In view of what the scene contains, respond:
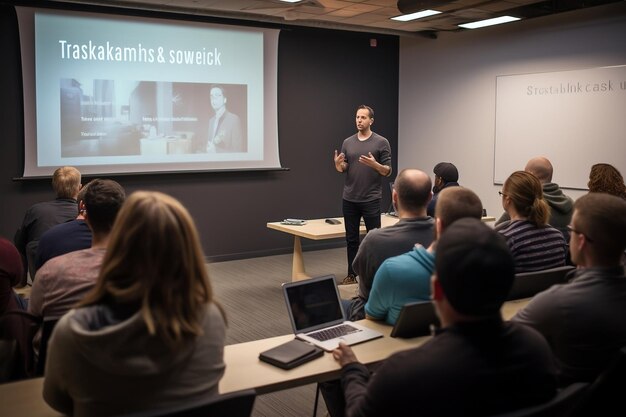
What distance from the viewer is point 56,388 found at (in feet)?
5.18

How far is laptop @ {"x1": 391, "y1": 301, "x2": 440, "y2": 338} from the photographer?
2244 millimetres

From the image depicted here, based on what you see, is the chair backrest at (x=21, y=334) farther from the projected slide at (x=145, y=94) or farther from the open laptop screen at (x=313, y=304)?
the projected slide at (x=145, y=94)

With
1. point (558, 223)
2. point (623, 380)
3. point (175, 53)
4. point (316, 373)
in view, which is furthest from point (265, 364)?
point (175, 53)

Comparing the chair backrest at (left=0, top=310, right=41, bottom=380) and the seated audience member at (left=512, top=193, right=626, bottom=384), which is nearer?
the seated audience member at (left=512, top=193, right=626, bottom=384)

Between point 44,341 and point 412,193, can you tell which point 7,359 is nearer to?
point 44,341

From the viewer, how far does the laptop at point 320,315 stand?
2340 millimetres

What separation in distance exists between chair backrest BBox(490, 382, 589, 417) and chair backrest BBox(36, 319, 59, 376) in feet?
4.87

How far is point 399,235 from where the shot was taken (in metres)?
2.83

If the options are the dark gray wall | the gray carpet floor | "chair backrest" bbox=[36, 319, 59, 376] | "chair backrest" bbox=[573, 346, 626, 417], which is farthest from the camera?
the dark gray wall

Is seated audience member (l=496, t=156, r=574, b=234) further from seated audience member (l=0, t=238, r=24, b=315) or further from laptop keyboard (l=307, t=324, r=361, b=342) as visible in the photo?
seated audience member (l=0, t=238, r=24, b=315)

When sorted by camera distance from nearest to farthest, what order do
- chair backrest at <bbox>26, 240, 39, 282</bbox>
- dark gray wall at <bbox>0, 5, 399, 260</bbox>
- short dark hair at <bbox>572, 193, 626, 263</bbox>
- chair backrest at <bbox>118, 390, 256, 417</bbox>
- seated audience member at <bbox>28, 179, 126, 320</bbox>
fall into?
chair backrest at <bbox>118, 390, 256, 417</bbox>
short dark hair at <bbox>572, 193, 626, 263</bbox>
seated audience member at <bbox>28, 179, 126, 320</bbox>
chair backrest at <bbox>26, 240, 39, 282</bbox>
dark gray wall at <bbox>0, 5, 399, 260</bbox>

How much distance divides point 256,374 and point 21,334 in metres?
0.87

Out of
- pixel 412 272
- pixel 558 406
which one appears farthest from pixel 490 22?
pixel 558 406

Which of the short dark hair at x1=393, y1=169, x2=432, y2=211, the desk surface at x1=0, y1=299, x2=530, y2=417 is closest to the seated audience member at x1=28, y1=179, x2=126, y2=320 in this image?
the desk surface at x1=0, y1=299, x2=530, y2=417
